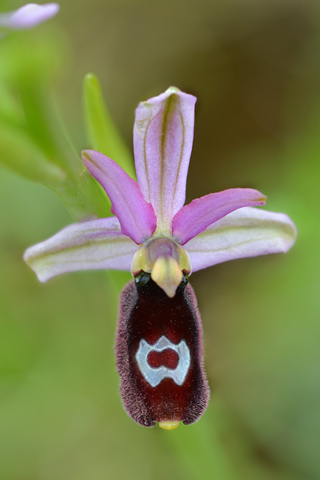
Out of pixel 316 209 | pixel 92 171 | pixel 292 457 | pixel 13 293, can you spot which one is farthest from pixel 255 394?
pixel 92 171

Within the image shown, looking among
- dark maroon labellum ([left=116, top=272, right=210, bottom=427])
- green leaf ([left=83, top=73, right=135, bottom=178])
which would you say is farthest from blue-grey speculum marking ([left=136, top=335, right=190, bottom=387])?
green leaf ([left=83, top=73, right=135, bottom=178])

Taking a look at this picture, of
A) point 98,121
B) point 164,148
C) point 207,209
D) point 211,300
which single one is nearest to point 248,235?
point 207,209

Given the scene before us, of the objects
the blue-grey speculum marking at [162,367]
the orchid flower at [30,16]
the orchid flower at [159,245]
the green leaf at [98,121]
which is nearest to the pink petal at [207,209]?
the orchid flower at [159,245]

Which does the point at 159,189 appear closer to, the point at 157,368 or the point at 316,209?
the point at 157,368

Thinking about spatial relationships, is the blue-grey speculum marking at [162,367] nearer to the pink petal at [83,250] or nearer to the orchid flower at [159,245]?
the orchid flower at [159,245]

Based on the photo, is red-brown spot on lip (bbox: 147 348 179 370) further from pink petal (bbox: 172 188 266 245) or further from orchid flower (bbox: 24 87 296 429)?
pink petal (bbox: 172 188 266 245)

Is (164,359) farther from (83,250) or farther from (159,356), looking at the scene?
(83,250)
